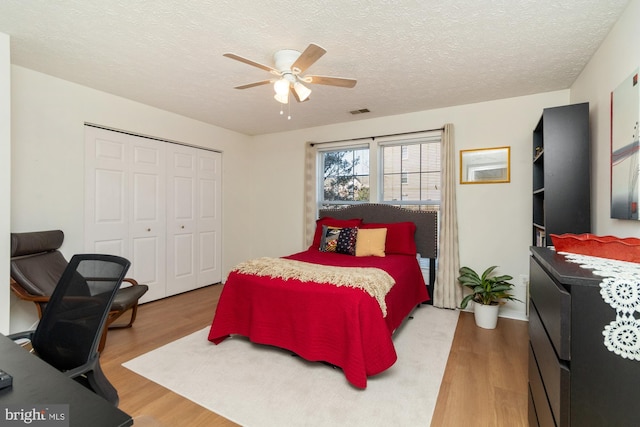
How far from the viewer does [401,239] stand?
3627mm

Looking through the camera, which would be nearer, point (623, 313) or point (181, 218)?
point (623, 313)

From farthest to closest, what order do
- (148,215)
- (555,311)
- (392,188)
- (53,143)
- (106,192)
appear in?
1. (392,188)
2. (148,215)
3. (106,192)
4. (53,143)
5. (555,311)

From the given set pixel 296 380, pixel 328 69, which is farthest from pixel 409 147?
pixel 296 380

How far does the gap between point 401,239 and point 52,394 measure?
330 centimetres

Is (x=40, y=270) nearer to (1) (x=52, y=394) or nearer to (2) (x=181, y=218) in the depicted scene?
(2) (x=181, y=218)

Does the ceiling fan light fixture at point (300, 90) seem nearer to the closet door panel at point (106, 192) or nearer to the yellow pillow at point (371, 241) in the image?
the yellow pillow at point (371, 241)

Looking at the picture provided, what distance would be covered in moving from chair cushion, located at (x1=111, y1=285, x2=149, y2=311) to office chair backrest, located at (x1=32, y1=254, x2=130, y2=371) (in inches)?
48.1

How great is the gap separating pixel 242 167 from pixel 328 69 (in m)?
2.89

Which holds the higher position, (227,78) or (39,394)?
(227,78)

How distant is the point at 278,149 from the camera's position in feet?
16.4

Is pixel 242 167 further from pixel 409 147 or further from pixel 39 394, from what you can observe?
pixel 39 394

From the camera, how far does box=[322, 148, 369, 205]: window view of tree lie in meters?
4.40

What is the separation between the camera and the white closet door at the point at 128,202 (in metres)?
3.32

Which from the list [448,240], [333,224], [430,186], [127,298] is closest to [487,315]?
[448,240]
